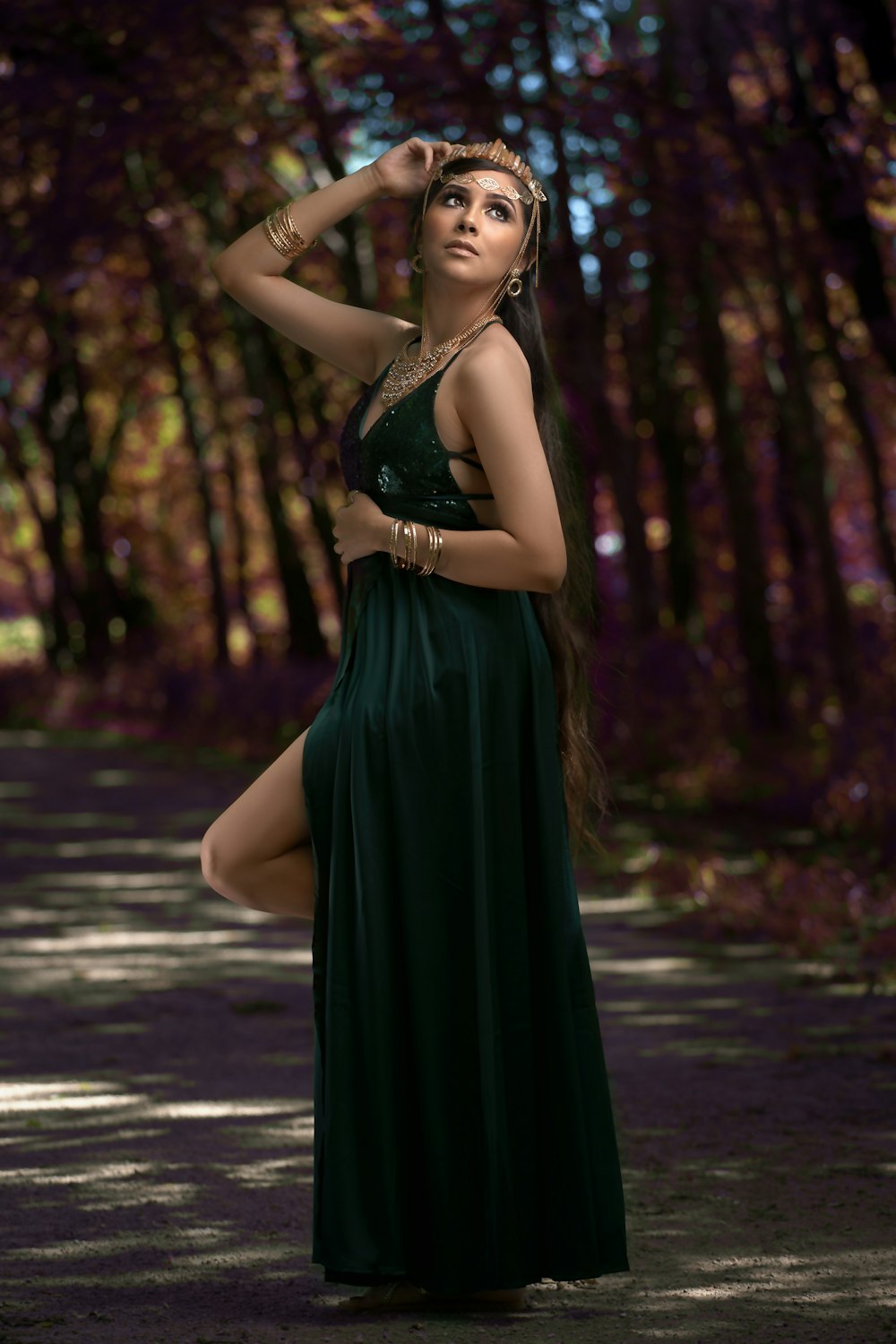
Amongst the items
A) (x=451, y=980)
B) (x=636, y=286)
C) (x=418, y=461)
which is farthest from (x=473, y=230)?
(x=636, y=286)

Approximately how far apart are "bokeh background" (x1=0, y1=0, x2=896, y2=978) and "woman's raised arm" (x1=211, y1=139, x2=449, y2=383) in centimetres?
220

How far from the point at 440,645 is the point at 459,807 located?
12.2 inches

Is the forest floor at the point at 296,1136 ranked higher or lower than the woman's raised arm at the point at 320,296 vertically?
lower

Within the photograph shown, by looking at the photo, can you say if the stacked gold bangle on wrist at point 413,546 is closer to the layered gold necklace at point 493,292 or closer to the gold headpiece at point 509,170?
the layered gold necklace at point 493,292

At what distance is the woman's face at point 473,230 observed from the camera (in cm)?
352

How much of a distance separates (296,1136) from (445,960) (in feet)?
5.45

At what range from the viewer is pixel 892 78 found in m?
9.27

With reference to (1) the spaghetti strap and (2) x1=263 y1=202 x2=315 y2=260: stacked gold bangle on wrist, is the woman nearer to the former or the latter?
(1) the spaghetti strap

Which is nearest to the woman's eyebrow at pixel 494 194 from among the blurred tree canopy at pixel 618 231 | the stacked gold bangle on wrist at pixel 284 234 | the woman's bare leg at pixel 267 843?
the stacked gold bangle on wrist at pixel 284 234

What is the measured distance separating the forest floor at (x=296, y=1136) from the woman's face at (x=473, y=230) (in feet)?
6.55

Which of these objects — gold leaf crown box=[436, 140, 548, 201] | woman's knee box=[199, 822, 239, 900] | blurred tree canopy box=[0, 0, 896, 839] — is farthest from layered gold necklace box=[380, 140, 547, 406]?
blurred tree canopy box=[0, 0, 896, 839]

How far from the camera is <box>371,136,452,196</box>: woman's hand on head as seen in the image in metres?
3.65

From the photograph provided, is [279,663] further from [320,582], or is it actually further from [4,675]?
[320,582]

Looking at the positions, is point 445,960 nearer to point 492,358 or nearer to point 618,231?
point 492,358
